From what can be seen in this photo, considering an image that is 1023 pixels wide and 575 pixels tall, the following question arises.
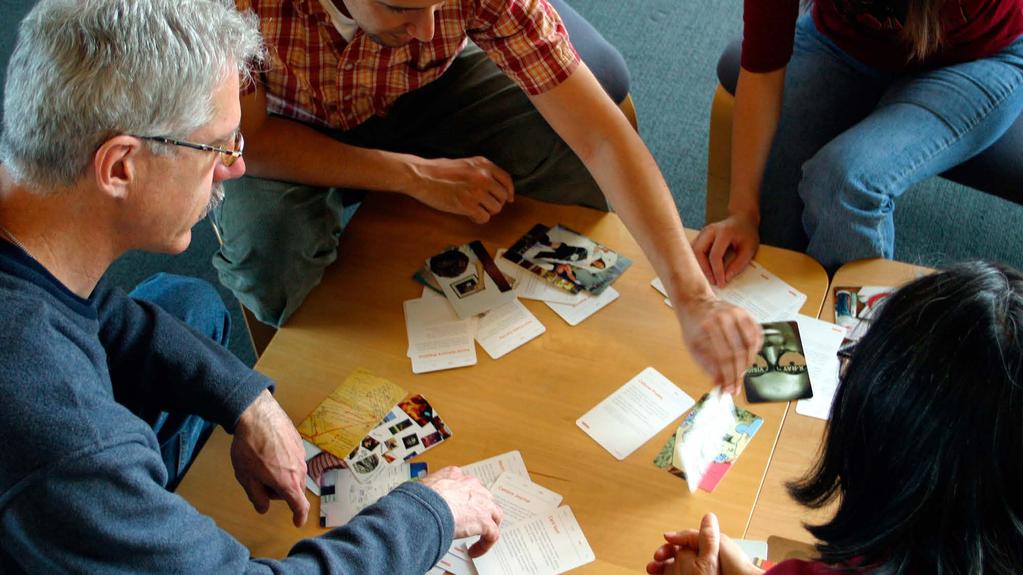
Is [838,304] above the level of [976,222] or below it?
above

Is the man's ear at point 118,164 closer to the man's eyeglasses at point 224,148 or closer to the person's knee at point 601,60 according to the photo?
the man's eyeglasses at point 224,148

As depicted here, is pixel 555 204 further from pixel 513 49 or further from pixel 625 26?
pixel 625 26

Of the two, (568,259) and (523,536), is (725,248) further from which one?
(523,536)

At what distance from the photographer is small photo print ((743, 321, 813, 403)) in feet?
5.64

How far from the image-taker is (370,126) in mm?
2268

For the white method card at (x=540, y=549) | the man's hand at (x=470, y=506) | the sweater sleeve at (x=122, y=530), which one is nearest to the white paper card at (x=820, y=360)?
the white method card at (x=540, y=549)

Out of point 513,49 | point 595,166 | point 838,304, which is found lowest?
point 838,304

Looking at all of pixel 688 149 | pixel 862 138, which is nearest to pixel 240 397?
pixel 862 138

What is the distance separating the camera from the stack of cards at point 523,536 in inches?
60.3

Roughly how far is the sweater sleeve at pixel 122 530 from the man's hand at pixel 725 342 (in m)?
0.65

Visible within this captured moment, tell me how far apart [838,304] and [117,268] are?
89.1 inches

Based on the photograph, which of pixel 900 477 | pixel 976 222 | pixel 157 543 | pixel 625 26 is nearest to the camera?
pixel 900 477

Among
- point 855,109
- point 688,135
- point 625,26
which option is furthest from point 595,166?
point 625,26

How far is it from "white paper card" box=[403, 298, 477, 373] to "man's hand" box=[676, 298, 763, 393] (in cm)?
43
